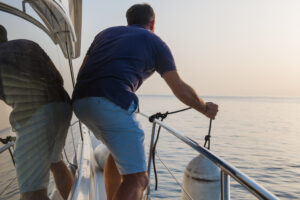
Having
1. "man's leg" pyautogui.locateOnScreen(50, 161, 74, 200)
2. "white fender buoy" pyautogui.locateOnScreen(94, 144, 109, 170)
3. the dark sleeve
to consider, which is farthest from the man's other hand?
"white fender buoy" pyautogui.locateOnScreen(94, 144, 109, 170)

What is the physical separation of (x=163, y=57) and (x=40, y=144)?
29.2 inches

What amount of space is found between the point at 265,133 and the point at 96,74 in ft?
55.6

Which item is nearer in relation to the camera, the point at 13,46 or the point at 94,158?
the point at 13,46

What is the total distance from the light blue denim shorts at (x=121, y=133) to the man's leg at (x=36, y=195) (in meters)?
0.37

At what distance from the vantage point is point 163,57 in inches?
57.7

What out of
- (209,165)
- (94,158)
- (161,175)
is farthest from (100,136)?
(161,175)

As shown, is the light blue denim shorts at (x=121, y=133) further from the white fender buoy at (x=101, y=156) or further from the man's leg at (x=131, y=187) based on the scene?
the white fender buoy at (x=101, y=156)

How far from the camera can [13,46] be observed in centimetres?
98

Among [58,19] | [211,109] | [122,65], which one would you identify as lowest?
[211,109]

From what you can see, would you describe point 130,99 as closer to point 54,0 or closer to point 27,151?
point 27,151

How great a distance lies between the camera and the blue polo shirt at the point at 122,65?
1.36 metres

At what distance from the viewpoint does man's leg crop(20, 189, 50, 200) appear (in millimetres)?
1088

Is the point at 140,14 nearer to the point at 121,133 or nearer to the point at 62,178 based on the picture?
the point at 121,133

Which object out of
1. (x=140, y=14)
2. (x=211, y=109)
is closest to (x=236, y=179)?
(x=211, y=109)
